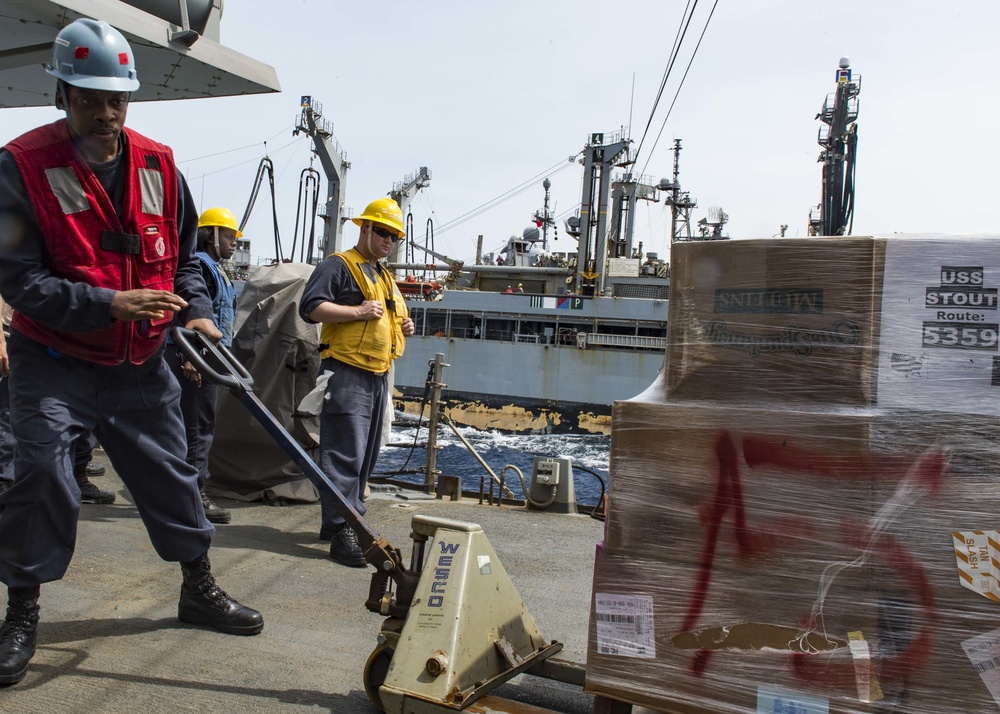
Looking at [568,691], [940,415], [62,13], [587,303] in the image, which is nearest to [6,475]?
[62,13]

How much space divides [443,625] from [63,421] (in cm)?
125

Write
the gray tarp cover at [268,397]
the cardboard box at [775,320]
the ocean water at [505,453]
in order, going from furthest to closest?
the ocean water at [505,453] → the gray tarp cover at [268,397] → the cardboard box at [775,320]

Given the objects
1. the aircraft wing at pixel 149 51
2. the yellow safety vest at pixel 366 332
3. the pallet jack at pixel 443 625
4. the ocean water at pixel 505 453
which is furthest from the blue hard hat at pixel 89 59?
the ocean water at pixel 505 453

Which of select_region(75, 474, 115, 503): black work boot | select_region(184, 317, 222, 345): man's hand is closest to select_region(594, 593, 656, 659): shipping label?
select_region(184, 317, 222, 345): man's hand

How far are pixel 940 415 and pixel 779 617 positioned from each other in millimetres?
562

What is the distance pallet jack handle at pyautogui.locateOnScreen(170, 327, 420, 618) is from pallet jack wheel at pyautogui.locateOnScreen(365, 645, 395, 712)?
10 cm

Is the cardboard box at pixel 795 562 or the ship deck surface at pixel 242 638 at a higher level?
the cardboard box at pixel 795 562

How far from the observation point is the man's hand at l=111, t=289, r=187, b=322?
7.20ft

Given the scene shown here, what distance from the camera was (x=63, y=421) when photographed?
2264 millimetres

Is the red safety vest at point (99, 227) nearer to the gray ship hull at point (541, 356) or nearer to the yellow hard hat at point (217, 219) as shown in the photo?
the yellow hard hat at point (217, 219)

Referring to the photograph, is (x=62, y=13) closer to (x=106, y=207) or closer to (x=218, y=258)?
(x=106, y=207)

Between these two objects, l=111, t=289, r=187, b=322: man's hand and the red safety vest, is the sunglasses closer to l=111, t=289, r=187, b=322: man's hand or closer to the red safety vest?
the red safety vest

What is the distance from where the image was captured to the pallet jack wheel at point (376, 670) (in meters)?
2.13

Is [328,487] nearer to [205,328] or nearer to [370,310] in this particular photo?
[205,328]
